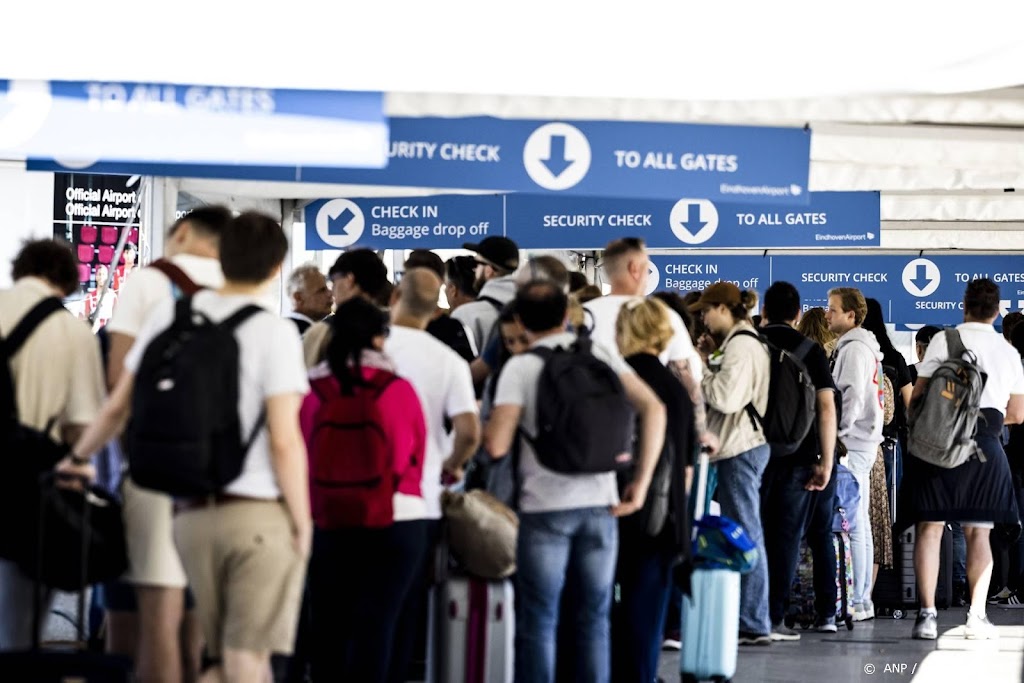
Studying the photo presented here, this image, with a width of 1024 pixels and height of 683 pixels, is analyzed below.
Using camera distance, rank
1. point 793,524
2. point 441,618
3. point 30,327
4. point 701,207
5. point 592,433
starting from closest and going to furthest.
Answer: point 30,327
point 592,433
point 441,618
point 793,524
point 701,207

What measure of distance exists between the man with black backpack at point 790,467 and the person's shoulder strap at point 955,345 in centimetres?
68

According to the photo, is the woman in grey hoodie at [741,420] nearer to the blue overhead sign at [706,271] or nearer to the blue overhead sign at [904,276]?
the blue overhead sign at [706,271]

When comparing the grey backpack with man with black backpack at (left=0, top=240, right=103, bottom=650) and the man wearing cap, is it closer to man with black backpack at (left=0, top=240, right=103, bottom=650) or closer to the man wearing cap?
the man wearing cap

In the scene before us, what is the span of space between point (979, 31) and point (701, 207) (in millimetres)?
6369

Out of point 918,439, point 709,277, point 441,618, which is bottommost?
point 441,618

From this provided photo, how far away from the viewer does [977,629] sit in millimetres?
9039

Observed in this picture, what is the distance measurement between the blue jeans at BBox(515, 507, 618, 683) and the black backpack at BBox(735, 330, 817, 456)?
2.91 meters

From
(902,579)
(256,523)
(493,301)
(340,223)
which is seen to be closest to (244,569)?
(256,523)

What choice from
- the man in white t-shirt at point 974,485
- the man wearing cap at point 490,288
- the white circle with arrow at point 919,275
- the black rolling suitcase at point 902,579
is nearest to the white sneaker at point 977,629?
the man in white t-shirt at point 974,485

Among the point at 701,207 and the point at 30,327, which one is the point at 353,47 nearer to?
the point at 30,327

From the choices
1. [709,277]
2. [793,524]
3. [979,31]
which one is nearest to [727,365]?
[793,524]

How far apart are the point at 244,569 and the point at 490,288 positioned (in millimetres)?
3388

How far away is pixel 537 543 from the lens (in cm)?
552

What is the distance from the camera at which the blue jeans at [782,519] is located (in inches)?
345
